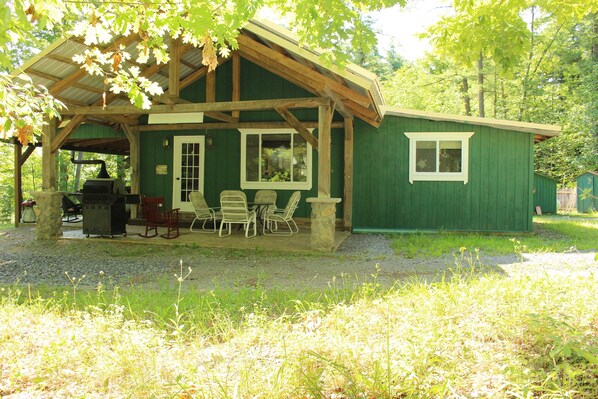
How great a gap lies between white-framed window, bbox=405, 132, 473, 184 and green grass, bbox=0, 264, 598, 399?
256 inches

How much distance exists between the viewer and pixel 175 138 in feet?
35.2

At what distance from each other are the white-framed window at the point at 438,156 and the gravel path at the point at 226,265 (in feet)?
10.2

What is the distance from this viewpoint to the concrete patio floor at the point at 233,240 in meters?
7.23

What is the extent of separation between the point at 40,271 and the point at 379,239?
19.4 feet

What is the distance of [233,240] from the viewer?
313 inches

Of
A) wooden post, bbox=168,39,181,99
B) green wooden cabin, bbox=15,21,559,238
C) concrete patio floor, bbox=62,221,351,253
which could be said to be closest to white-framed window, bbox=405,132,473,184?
green wooden cabin, bbox=15,21,559,238

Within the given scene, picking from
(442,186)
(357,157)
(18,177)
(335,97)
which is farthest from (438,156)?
(18,177)

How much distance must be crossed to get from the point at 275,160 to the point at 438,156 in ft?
12.4

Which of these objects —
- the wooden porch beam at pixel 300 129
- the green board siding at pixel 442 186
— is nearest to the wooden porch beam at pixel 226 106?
the wooden porch beam at pixel 300 129

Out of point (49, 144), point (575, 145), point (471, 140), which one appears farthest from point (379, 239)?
point (575, 145)

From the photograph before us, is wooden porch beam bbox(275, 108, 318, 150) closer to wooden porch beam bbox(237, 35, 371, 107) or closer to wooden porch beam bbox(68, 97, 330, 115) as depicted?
wooden porch beam bbox(68, 97, 330, 115)

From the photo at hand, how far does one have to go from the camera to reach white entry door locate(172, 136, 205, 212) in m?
10.7

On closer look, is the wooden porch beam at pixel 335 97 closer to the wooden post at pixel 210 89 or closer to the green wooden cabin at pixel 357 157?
the green wooden cabin at pixel 357 157

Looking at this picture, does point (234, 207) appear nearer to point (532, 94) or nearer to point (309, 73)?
point (309, 73)
